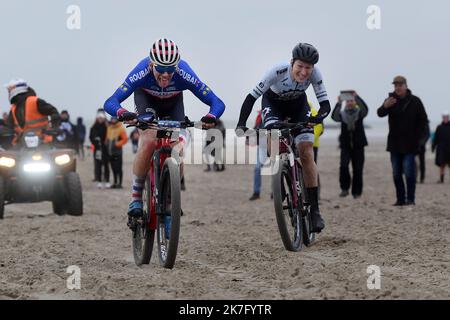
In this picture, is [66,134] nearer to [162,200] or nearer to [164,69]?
[164,69]

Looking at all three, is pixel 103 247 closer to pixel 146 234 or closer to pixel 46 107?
pixel 146 234

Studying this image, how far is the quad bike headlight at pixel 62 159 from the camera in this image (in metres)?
12.3

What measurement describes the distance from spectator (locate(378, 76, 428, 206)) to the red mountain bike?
726 centimetres

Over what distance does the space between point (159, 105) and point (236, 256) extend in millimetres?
1613

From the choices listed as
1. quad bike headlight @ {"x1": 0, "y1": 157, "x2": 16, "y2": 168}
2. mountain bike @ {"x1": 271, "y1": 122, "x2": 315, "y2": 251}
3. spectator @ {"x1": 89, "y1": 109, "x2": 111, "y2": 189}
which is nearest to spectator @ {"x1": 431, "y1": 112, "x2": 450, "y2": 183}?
spectator @ {"x1": 89, "y1": 109, "x2": 111, "y2": 189}

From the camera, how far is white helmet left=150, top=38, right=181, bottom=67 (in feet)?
23.0

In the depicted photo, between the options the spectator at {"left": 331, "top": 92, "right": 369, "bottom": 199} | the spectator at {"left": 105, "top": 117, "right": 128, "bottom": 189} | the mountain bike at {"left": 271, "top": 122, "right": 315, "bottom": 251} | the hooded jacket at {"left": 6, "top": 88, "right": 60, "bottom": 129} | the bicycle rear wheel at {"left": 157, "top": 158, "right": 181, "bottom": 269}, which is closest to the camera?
the bicycle rear wheel at {"left": 157, "top": 158, "right": 181, "bottom": 269}

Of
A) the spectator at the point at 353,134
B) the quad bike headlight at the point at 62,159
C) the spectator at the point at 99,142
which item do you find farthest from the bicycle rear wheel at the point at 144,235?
the spectator at the point at 99,142

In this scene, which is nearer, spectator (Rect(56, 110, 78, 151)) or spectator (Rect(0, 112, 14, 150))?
spectator (Rect(0, 112, 14, 150))

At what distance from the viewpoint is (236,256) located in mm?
7805

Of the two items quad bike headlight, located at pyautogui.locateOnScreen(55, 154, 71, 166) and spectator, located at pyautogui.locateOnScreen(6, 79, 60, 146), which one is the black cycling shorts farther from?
spectator, located at pyautogui.locateOnScreen(6, 79, 60, 146)

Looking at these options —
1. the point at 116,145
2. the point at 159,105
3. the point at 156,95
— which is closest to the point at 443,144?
the point at 116,145

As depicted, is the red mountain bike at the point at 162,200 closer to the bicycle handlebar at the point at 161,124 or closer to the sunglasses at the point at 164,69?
the bicycle handlebar at the point at 161,124
